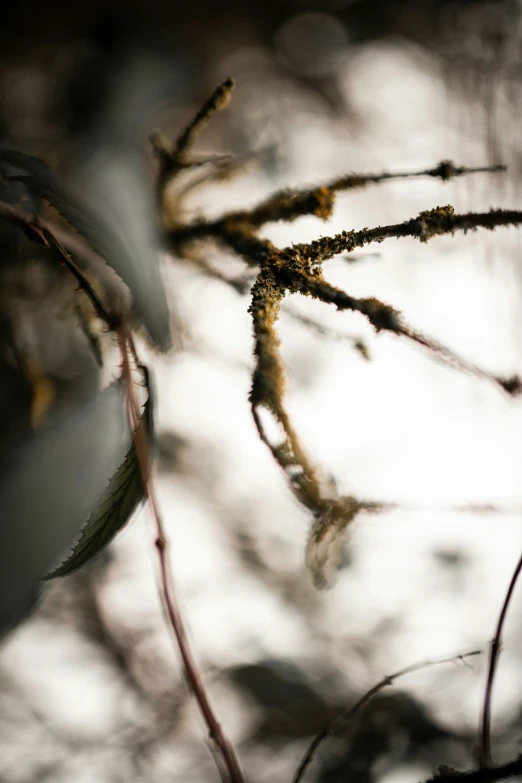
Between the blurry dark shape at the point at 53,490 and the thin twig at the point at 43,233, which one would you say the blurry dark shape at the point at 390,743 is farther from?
the thin twig at the point at 43,233

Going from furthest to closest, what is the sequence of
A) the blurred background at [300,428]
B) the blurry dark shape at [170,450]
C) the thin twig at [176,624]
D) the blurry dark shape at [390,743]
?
the blurry dark shape at [390,743]
the blurry dark shape at [170,450]
the blurred background at [300,428]
the thin twig at [176,624]

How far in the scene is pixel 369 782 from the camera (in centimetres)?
93

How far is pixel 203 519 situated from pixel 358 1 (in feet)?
2.81

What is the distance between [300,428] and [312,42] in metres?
0.60

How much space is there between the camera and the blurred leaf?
9.3 inches

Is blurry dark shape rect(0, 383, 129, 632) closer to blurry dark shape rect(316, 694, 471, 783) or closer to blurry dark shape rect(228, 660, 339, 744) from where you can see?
blurry dark shape rect(228, 660, 339, 744)

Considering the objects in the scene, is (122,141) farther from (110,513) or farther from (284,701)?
(284,701)

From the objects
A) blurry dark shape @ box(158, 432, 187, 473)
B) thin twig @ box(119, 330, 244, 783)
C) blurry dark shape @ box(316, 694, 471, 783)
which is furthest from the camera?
blurry dark shape @ box(316, 694, 471, 783)

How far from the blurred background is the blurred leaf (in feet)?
0.54

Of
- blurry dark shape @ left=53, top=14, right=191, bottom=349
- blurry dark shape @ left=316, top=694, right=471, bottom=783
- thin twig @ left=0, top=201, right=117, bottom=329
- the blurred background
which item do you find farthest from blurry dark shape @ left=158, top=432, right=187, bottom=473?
blurry dark shape @ left=316, top=694, right=471, bottom=783

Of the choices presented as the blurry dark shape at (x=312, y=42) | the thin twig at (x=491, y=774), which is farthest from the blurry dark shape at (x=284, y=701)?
the blurry dark shape at (x=312, y=42)

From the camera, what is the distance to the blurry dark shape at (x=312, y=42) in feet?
2.12

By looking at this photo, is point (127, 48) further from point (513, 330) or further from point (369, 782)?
point (369, 782)

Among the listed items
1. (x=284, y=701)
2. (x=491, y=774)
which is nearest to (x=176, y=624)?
(x=491, y=774)
